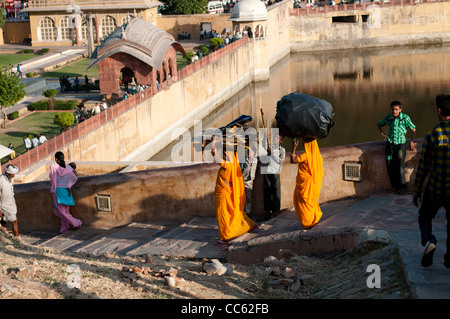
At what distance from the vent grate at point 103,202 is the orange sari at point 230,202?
2100mm

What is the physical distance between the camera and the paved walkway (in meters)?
6.26

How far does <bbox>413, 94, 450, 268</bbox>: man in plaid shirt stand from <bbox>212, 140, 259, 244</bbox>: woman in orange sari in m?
2.44

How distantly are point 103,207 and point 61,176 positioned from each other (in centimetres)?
66

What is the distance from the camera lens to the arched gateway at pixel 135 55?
75.2ft

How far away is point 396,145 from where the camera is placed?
8266 mm

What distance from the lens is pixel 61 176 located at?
917 centimetres

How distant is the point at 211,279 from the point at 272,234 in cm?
143

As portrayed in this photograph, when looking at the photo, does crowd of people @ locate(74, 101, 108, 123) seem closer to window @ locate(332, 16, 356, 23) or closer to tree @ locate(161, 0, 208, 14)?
tree @ locate(161, 0, 208, 14)

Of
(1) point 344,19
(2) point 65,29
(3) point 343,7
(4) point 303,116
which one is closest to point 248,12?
(2) point 65,29

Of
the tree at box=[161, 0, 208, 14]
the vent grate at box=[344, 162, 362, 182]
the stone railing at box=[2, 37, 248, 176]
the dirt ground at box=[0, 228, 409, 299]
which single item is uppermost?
the tree at box=[161, 0, 208, 14]

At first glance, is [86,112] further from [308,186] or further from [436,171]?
[436,171]

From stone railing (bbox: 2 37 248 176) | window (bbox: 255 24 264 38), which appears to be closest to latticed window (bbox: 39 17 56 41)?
window (bbox: 255 24 264 38)

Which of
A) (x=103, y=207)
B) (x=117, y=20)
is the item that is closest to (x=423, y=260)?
(x=103, y=207)
